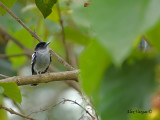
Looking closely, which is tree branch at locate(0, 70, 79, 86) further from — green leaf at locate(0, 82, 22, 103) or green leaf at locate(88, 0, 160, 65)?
green leaf at locate(88, 0, 160, 65)

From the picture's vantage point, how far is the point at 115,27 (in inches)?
21.8

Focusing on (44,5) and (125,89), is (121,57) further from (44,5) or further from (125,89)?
(44,5)

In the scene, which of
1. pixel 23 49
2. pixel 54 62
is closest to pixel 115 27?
pixel 23 49

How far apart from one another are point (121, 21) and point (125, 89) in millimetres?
123

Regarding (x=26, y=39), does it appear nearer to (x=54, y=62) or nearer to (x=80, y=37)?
(x=80, y=37)

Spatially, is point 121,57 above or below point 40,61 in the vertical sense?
below

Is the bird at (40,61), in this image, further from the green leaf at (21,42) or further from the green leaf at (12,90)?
the green leaf at (12,90)

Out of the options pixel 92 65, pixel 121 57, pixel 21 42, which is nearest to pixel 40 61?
pixel 21 42

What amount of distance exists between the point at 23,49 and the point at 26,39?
392mm

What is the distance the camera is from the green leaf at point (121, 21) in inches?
20.7

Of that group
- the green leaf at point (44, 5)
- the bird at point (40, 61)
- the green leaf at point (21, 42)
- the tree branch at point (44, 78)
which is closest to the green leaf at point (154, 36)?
the green leaf at point (44, 5)

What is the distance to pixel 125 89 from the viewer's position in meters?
0.62

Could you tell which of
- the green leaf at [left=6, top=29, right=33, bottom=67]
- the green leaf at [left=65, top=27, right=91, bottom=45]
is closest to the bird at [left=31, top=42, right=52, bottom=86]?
the green leaf at [left=6, top=29, right=33, bottom=67]

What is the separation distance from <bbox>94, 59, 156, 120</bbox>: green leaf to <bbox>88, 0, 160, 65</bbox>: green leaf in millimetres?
84
